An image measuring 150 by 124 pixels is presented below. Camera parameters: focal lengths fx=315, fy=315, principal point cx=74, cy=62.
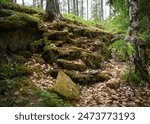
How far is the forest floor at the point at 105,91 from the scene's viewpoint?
8.88m

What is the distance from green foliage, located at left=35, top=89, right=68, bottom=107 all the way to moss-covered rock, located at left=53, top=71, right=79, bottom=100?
0.26 m

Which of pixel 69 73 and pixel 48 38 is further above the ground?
pixel 48 38

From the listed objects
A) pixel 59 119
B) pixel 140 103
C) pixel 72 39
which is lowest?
pixel 140 103

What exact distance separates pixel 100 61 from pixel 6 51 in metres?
3.66

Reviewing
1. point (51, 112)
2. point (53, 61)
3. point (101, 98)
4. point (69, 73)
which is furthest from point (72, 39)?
point (51, 112)

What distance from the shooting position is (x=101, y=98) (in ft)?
29.9

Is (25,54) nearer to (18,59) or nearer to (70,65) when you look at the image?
(18,59)

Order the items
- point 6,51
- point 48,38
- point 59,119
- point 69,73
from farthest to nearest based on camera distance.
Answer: point 48,38
point 6,51
point 69,73
point 59,119

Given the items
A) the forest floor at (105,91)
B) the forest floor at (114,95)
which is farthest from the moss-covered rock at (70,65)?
the forest floor at (114,95)

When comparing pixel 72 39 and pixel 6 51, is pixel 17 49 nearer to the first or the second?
pixel 6 51

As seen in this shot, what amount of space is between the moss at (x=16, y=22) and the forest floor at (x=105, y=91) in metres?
1.32

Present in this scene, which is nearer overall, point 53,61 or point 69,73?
point 69,73

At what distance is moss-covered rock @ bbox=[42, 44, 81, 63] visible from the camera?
36.1 feet

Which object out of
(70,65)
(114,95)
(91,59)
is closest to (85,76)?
(70,65)
